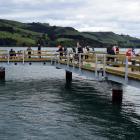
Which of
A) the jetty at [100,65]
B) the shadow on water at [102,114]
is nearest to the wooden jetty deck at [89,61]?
the jetty at [100,65]

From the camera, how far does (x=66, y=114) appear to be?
93.4ft

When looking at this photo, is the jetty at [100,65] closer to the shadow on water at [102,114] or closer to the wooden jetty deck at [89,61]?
the wooden jetty deck at [89,61]

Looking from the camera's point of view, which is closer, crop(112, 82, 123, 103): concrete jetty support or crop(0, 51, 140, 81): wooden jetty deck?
crop(0, 51, 140, 81): wooden jetty deck

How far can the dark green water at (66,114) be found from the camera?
23062 millimetres

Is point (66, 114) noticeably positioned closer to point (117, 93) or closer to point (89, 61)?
point (117, 93)

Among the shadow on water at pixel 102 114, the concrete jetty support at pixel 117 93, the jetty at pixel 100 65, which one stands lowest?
the shadow on water at pixel 102 114

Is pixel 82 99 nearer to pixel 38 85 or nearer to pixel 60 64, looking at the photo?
pixel 60 64

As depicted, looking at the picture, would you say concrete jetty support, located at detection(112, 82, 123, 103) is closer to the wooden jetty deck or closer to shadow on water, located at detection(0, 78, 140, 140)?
shadow on water, located at detection(0, 78, 140, 140)

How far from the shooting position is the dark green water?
908 inches

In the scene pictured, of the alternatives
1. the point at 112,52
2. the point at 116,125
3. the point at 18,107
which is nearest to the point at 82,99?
the point at 112,52

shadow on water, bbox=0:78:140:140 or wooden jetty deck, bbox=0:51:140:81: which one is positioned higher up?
wooden jetty deck, bbox=0:51:140:81

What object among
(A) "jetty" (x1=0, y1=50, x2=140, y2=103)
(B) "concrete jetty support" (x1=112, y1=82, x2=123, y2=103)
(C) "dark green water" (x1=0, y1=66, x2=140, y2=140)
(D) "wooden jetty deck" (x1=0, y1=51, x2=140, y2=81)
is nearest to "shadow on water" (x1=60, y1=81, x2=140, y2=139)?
(C) "dark green water" (x1=0, y1=66, x2=140, y2=140)

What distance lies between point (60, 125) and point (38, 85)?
71.2 ft

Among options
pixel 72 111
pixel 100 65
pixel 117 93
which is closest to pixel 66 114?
pixel 72 111
